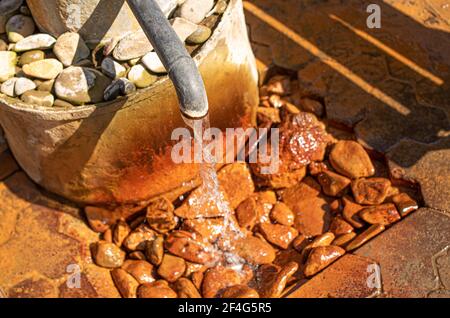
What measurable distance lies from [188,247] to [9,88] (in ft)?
3.74

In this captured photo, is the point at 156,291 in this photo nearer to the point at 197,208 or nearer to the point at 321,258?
the point at 197,208

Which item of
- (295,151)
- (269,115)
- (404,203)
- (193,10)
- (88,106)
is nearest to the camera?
(88,106)

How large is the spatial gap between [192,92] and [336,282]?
1.16 meters

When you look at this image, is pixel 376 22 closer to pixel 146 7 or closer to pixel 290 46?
pixel 290 46

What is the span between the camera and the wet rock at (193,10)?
3.12m

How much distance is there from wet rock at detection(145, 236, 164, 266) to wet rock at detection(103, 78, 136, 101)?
0.79 metres

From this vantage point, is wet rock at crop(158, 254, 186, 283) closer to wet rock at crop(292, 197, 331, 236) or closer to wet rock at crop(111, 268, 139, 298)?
wet rock at crop(111, 268, 139, 298)

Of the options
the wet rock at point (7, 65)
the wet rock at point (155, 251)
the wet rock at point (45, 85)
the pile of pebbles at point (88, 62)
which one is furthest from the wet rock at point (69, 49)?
the wet rock at point (155, 251)

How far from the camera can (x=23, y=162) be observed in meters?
3.54

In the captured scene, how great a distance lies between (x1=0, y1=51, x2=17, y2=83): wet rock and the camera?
10.2ft

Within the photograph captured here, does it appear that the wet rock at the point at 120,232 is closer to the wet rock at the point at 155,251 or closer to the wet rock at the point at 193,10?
the wet rock at the point at 155,251

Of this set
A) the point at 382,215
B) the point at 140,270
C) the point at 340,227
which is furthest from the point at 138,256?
the point at 382,215

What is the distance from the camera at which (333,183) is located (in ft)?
11.2
